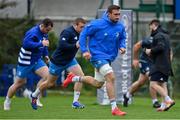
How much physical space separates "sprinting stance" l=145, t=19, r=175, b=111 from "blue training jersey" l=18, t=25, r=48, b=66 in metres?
2.29

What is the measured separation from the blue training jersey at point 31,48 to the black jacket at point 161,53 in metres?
2.34

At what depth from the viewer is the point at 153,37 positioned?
57.7 feet

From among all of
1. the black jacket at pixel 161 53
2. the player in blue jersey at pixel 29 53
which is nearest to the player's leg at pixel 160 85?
the black jacket at pixel 161 53

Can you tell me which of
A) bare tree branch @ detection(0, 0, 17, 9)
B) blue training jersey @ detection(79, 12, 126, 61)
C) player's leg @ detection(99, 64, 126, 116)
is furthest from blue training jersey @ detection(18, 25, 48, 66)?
bare tree branch @ detection(0, 0, 17, 9)

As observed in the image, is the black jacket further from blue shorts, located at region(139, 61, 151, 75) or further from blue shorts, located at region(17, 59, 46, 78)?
blue shorts, located at region(17, 59, 46, 78)

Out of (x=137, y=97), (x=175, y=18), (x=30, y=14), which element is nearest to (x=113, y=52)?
(x=137, y=97)

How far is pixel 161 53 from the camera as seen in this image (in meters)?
17.4

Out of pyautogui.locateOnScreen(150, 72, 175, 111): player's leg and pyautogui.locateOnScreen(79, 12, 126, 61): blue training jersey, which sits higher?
pyautogui.locateOnScreen(79, 12, 126, 61): blue training jersey

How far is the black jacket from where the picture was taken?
680 inches

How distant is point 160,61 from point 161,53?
0.17 metres

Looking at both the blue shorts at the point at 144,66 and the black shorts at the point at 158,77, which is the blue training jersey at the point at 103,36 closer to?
the black shorts at the point at 158,77

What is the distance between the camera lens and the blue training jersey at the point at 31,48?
1740 cm

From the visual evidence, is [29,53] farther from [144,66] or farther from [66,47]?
[144,66]

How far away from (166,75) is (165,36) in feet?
2.69
